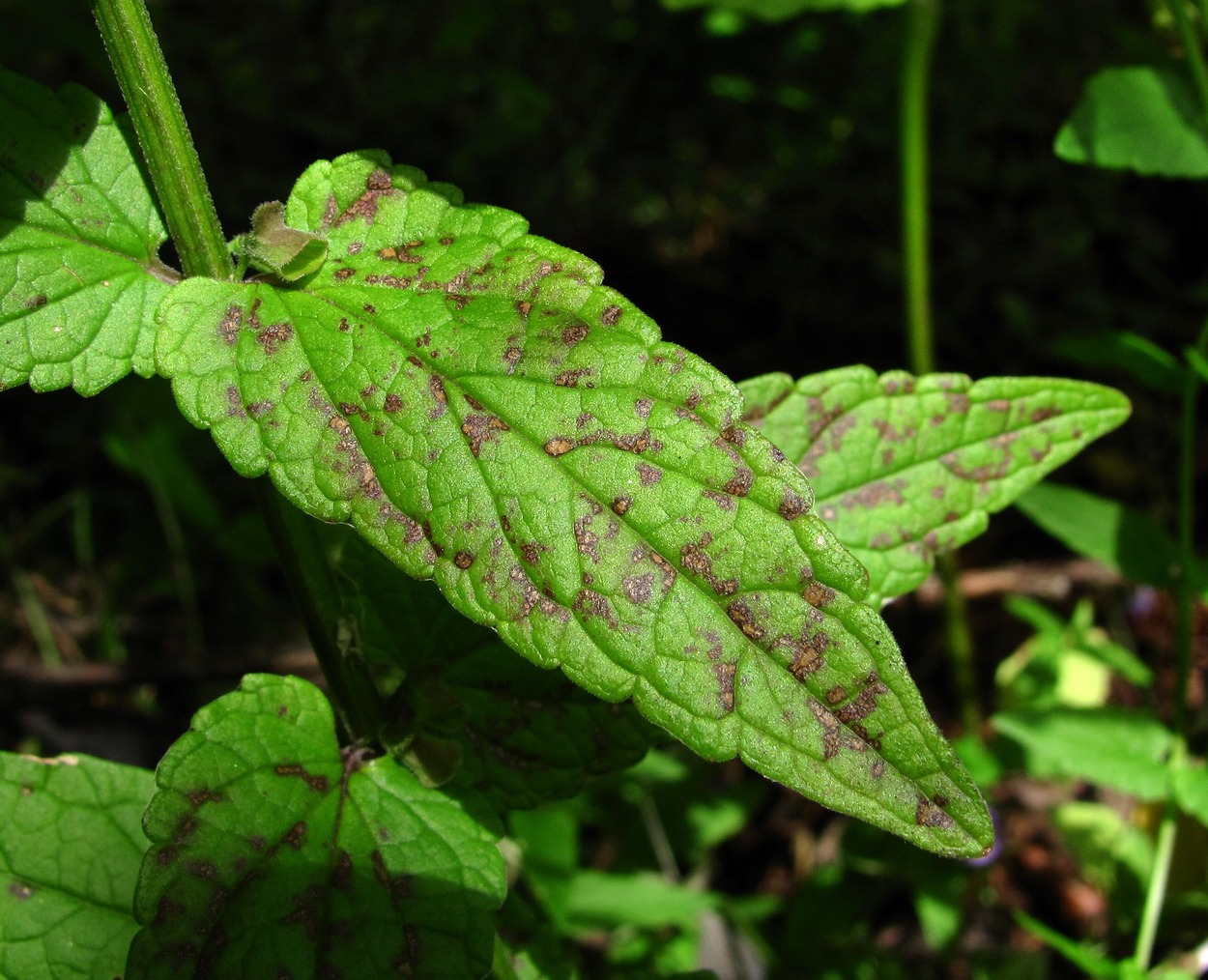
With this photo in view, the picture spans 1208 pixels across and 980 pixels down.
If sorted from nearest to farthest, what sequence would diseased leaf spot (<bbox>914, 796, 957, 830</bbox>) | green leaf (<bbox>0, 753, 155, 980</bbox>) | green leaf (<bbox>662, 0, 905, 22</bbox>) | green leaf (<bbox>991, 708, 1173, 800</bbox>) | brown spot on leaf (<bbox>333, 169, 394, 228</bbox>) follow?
diseased leaf spot (<bbox>914, 796, 957, 830</bbox>) → brown spot on leaf (<bbox>333, 169, 394, 228</bbox>) → green leaf (<bbox>0, 753, 155, 980</bbox>) → green leaf (<bbox>991, 708, 1173, 800</bbox>) → green leaf (<bbox>662, 0, 905, 22</bbox>)

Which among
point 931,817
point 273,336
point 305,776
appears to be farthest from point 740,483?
point 305,776

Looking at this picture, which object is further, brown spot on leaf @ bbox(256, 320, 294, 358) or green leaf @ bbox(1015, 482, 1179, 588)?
green leaf @ bbox(1015, 482, 1179, 588)

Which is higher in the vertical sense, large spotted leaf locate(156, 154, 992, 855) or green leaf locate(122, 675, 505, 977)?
large spotted leaf locate(156, 154, 992, 855)

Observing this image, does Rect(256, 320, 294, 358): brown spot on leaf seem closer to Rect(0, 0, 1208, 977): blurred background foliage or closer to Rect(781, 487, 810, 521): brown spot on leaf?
Rect(781, 487, 810, 521): brown spot on leaf

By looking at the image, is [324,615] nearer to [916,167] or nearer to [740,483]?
[740,483]

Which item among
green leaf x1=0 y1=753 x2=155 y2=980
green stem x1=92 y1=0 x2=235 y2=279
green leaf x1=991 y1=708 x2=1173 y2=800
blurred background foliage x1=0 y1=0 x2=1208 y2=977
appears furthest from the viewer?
blurred background foliage x1=0 y1=0 x2=1208 y2=977

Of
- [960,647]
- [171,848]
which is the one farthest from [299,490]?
[960,647]

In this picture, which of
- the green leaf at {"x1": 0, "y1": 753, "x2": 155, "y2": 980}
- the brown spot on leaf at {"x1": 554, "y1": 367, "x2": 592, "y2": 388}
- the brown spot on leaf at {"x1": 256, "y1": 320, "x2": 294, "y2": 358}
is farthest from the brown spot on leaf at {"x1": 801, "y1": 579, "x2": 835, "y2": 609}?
the green leaf at {"x1": 0, "y1": 753, "x2": 155, "y2": 980}
